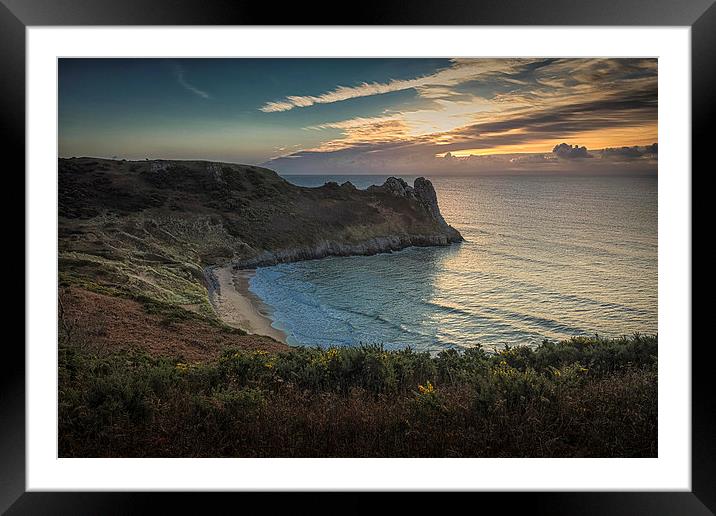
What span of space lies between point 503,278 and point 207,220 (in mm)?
10235

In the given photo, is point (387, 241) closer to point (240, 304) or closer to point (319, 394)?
point (240, 304)

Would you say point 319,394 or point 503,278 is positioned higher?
point 503,278

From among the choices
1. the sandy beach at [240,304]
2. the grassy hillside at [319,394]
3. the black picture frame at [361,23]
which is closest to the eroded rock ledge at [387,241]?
the sandy beach at [240,304]

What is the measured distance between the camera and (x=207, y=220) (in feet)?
59.7

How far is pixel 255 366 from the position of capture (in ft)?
20.6

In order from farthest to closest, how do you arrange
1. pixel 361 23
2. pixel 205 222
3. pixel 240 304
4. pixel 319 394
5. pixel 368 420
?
1. pixel 205 222
2. pixel 240 304
3. pixel 319 394
4. pixel 368 420
5. pixel 361 23

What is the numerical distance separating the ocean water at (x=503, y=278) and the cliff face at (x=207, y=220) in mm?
976

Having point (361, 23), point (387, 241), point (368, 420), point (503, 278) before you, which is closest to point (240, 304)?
point (387, 241)

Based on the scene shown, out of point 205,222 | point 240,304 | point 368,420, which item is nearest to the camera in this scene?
point 368,420

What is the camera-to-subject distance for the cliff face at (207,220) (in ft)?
47.1

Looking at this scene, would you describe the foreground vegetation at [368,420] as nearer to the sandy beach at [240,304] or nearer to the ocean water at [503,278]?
the ocean water at [503,278]

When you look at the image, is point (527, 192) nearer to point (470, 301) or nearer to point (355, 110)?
point (470, 301)

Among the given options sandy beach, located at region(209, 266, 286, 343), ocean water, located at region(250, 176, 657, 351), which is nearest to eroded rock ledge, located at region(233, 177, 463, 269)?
ocean water, located at region(250, 176, 657, 351)
